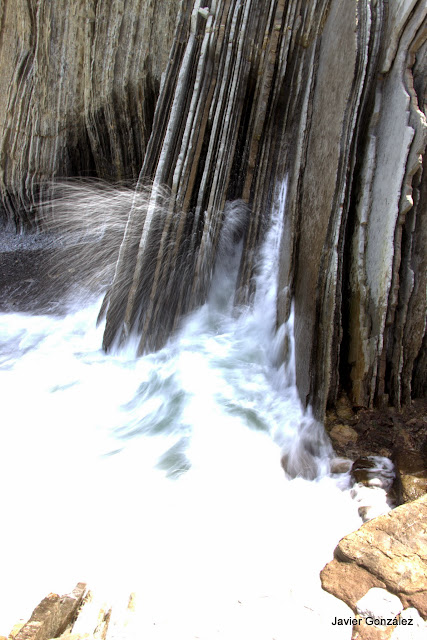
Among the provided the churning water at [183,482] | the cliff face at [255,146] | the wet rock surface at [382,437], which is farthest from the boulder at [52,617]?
the cliff face at [255,146]

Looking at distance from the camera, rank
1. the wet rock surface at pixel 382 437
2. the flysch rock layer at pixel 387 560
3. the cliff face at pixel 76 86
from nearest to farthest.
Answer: the flysch rock layer at pixel 387 560
the wet rock surface at pixel 382 437
the cliff face at pixel 76 86

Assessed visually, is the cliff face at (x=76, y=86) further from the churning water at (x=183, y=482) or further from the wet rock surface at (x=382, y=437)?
the wet rock surface at (x=382, y=437)

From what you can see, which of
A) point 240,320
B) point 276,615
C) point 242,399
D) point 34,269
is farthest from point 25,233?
point 276,615

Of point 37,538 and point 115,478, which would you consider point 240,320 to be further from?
point 37,538

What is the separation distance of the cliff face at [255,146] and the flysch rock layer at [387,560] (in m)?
0.71

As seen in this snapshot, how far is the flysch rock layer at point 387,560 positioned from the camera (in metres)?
1.30

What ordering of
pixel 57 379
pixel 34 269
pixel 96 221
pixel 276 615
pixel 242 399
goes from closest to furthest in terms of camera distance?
pixel 276 615
pixel 242 399
pixel 57 379
pixel 96 221
pixel 34 269

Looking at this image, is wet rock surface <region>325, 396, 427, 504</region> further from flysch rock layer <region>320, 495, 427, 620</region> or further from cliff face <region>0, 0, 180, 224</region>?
cliff face <region>0, 0, 180, 224</region>

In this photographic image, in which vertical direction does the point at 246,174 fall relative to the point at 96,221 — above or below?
above

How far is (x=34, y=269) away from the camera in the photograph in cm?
453

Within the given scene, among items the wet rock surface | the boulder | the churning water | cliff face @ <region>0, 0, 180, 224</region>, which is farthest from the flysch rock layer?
cliff face @ <region>0, 0, 180, 224</region>

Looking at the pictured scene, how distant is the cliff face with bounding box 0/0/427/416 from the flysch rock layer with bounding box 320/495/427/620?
2.33 feet

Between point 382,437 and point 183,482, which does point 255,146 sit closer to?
point 382,437

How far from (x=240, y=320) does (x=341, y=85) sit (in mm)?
1464
